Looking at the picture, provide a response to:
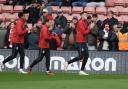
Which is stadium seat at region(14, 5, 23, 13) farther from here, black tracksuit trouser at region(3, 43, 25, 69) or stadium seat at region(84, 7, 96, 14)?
black tracksuit trouser at region(3, 43, 25, 69)

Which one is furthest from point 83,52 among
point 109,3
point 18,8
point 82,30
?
point 18,8

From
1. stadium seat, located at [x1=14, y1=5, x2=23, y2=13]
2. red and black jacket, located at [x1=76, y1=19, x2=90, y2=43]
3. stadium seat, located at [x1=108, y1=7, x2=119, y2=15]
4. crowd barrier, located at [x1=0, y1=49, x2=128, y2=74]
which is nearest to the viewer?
red and black jacket, located at [x1=76, y1=19, x2=90, y2=43]

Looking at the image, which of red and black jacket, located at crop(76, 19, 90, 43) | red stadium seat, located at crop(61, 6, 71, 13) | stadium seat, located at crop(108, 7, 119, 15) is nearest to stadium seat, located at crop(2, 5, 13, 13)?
red stadium seat, located at crop(61, 6, 71, 13)

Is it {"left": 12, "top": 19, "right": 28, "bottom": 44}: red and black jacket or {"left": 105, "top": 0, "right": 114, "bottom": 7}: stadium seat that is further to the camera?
{"left": 105, "top": 0, "right": 114, "bottom": 7}: stadium seat

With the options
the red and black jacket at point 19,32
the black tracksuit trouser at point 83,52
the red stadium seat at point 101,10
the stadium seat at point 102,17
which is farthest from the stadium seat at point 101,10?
the red and black jacket at point 19,32

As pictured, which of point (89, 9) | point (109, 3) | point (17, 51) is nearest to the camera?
point (17, 51)

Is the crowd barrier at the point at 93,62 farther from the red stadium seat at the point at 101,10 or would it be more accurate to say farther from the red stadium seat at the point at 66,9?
the red stadium seat at the point at 66,9

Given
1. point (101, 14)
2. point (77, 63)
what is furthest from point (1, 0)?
point (77, 63)

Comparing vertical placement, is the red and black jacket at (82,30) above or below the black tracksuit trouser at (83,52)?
above

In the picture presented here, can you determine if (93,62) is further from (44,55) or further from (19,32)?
(19,32)

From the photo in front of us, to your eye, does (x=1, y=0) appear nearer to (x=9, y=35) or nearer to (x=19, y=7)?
(x=19, y=7)

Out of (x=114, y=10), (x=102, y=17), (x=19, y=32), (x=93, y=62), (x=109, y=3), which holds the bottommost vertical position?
(x=93, y=62)

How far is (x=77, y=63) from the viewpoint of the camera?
18.8 metres

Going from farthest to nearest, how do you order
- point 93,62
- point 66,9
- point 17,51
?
point 66,9 < point 93,62 < point 17,51
